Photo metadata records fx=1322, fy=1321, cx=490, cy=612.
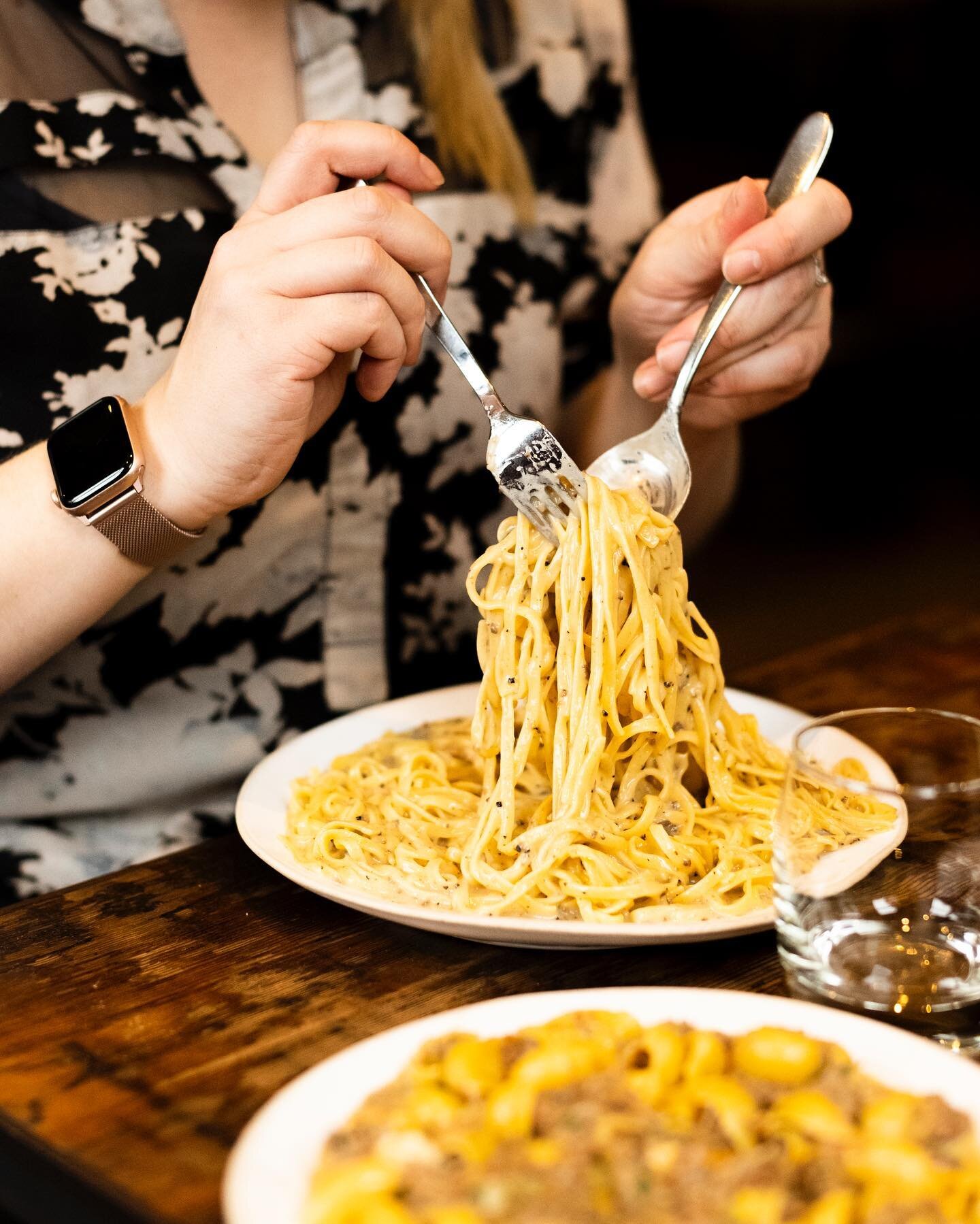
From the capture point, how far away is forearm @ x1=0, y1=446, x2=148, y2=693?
1.33 meters

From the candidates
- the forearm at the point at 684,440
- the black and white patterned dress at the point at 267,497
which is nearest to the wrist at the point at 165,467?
the black and white patterned dress at the point at 267,497

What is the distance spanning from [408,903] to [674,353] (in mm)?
693

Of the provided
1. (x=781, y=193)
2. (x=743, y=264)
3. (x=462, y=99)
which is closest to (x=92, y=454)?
(x=743, y=264)

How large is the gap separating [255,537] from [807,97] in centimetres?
485

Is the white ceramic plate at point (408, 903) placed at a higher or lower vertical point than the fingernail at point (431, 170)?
lower

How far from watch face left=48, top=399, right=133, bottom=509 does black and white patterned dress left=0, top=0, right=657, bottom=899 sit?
0.10m

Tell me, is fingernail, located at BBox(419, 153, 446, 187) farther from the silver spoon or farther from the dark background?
the dark background

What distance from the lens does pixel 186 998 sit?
101 cm

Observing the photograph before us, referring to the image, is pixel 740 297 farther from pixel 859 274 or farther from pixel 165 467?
pixel 859 274

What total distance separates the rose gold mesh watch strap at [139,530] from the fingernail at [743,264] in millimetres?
611

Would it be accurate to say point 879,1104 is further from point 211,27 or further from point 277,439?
point 211,27

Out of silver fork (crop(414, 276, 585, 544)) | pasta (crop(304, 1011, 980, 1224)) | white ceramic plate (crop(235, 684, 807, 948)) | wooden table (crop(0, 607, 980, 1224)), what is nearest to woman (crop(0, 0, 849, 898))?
silver fork (crop(414, 276, 585, 544))

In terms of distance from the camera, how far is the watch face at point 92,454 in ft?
4.16

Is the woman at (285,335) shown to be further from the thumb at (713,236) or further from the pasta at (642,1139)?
the pasta at (642,1139)
